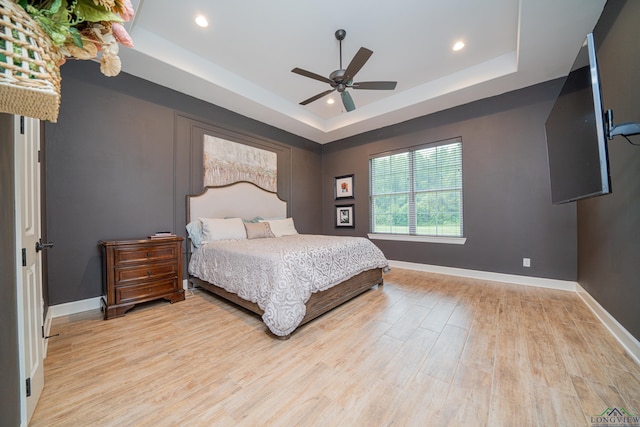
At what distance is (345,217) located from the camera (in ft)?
17.9

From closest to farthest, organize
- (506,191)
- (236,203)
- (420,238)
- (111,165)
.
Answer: (111,165) → (506,191) → (236,203) → (420,238)

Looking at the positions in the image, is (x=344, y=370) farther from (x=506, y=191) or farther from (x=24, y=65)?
(x=506, y=191)

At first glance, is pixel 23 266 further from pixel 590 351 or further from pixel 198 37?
pixel 590 351

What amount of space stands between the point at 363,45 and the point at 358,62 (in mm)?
831

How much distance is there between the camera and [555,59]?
111 inches

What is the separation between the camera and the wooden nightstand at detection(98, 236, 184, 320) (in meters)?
2.41

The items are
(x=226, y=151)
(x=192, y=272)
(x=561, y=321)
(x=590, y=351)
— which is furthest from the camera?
(x=226, y=151)

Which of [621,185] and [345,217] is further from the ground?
[621,185]

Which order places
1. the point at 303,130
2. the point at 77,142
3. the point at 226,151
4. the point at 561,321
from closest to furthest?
the point at 561,321 → the point at 77,142 → the point at 226,151 → the point at 303,130

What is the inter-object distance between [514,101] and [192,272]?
5.34 meters

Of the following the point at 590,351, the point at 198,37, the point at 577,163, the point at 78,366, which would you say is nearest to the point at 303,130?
the point at 198,37

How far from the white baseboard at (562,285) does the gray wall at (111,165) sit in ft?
13.6

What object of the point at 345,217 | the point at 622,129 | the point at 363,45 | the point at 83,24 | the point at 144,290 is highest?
the point at 363,45

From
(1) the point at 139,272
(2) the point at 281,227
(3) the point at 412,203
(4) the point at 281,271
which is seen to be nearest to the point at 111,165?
(1) the point at 139,272
